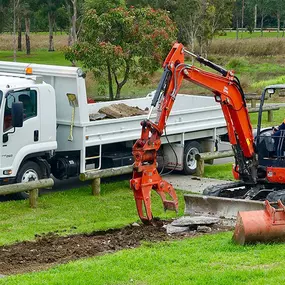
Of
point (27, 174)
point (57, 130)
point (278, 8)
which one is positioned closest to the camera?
point (27, 174)

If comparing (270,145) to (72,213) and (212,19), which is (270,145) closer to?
(72,213)

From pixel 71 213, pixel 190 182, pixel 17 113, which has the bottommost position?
pixel 190 182

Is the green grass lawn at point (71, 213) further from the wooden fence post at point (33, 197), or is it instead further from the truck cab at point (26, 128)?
the truck cab at point (26, 128)

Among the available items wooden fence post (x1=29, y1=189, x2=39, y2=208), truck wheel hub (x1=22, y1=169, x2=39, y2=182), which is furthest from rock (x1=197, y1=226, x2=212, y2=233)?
truck wheel hub (x1=22, y1=169, x2=39, y2=182)

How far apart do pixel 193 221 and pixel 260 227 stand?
2.22 metres

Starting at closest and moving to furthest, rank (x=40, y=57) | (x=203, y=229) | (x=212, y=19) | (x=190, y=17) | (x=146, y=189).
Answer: (x=146, y=189) < (x=203, y=229) < (x=190, y=17) < (x=212, y=19) < (x=40, y=57)

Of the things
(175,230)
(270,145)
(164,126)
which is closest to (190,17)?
(270,145)

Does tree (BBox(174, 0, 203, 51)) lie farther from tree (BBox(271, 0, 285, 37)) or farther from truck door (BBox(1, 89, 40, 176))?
tree (BBox(271, 0, 285, 37))

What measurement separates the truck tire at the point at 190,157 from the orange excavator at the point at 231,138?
4.33 m

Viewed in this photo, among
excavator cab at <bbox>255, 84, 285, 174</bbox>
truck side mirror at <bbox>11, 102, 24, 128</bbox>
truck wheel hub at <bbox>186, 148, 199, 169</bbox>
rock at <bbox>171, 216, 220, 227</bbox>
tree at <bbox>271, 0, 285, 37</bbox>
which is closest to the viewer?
rock at <bbox>171, 216, 220, 227</bbox>

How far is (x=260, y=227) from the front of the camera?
472 inches

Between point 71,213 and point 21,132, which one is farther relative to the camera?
point 21,132

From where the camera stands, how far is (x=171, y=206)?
1424 centimetres

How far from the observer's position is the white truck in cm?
1680
